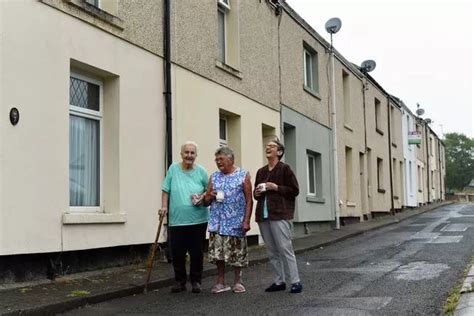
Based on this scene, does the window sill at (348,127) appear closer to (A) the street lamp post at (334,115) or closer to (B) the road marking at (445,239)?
(A) the street lamp post at (334,115)

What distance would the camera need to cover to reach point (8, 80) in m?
6.99

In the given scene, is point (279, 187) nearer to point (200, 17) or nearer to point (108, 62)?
point (108, 62)

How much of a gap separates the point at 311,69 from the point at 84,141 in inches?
452

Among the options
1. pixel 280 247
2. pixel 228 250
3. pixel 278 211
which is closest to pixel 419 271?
pixel 280 247

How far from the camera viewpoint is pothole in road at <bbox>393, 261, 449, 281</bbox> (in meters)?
8.52

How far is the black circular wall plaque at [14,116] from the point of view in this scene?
22.9 feet

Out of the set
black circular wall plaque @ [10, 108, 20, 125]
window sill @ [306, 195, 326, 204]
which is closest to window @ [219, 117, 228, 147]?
window sill @ [306, 195, 326, 204]

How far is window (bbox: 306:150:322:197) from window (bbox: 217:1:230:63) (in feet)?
19.9

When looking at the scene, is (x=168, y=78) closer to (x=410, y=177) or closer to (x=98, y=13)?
(x=98, y=13)

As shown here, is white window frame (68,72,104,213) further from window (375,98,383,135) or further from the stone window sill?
window (375,98,383,135)

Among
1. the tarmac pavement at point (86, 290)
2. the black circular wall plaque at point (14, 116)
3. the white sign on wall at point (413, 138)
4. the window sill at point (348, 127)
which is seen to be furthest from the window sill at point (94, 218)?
the white sign on wall at point (413, 138)

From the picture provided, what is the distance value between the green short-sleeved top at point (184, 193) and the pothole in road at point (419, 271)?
306 cm

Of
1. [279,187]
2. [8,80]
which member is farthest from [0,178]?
[279,187]

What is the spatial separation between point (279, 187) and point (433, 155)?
142 feet
